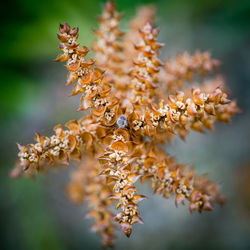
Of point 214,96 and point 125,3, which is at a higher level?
point 125,3

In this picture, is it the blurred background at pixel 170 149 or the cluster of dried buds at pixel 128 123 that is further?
the blurred background at pixel 170 149

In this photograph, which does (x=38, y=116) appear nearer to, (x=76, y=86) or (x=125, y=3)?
(x=125, y=3)

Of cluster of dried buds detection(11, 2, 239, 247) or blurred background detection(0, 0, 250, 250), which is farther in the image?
blurred background detection(0, 0, 250, 250)

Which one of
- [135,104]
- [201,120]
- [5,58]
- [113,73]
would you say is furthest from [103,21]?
[5,58]

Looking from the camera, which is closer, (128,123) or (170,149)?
(128,123)
